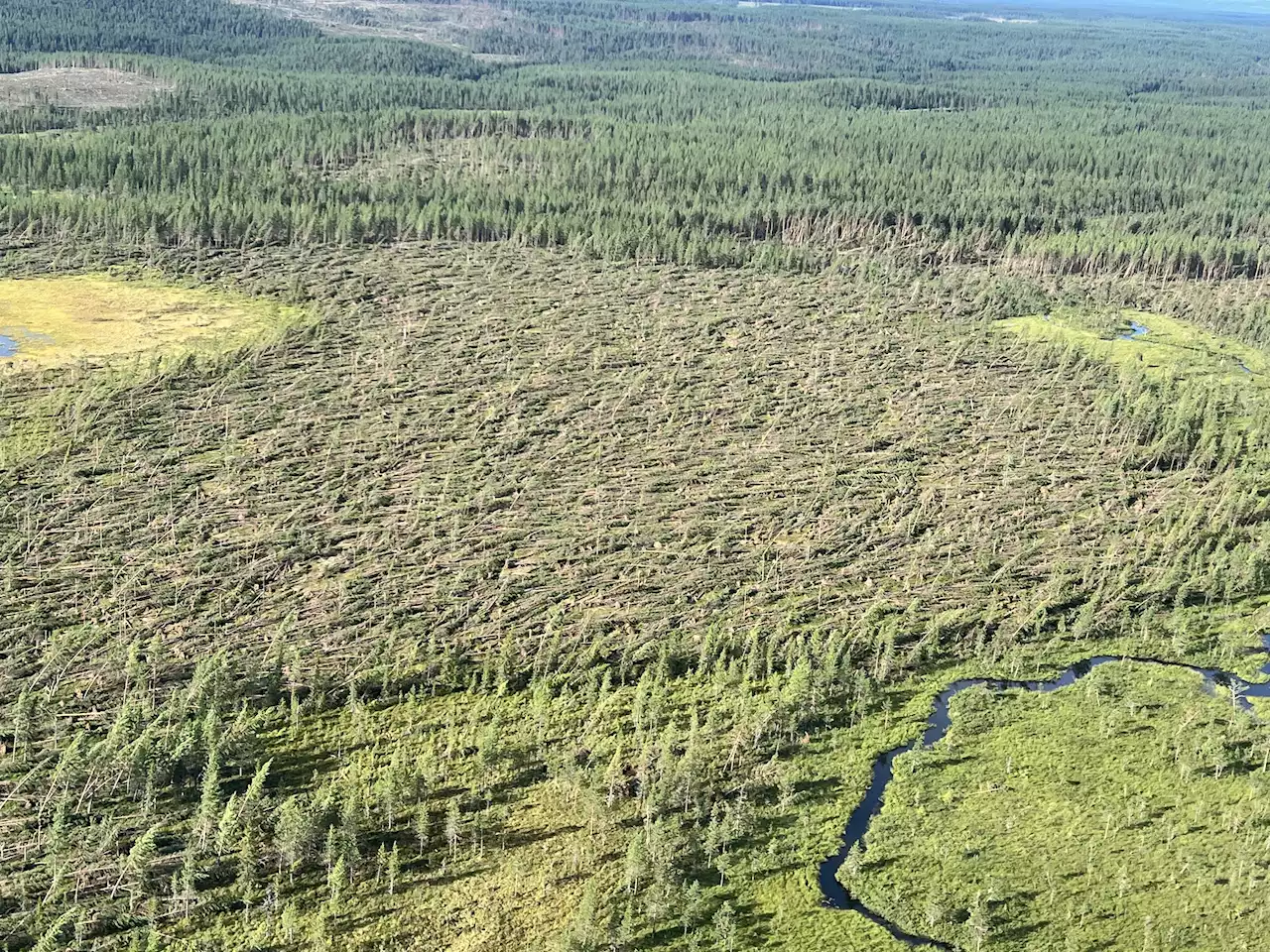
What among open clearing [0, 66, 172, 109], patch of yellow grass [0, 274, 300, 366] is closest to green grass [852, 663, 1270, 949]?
patch of yellow grass [0, 274, 300, 366]

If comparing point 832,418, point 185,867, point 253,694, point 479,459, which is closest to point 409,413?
point 479,459

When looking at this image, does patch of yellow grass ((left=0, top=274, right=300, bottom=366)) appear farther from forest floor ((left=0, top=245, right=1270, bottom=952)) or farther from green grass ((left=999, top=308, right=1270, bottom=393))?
green grass ((left=999, top=308, right=1270, bottom=393))

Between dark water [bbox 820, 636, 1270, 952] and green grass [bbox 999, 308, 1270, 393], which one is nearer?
dark water [bbox 820, 636, 1270, 952]

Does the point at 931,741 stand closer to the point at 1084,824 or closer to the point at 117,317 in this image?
the point at 1084,824

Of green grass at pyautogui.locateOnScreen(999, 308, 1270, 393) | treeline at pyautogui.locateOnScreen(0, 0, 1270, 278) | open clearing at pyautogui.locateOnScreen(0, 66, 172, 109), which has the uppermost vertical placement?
open clearing at pyautogui.locateOnScreen(0, 66, 172, 109)

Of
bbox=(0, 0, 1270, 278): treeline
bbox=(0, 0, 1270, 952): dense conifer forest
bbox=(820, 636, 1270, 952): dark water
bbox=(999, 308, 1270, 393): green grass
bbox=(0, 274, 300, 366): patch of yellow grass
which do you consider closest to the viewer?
bbox=(820, 636, 1270, 952): dark water

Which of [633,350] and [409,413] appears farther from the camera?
[633,350]

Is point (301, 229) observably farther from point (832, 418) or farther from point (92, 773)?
point (92, 773)
